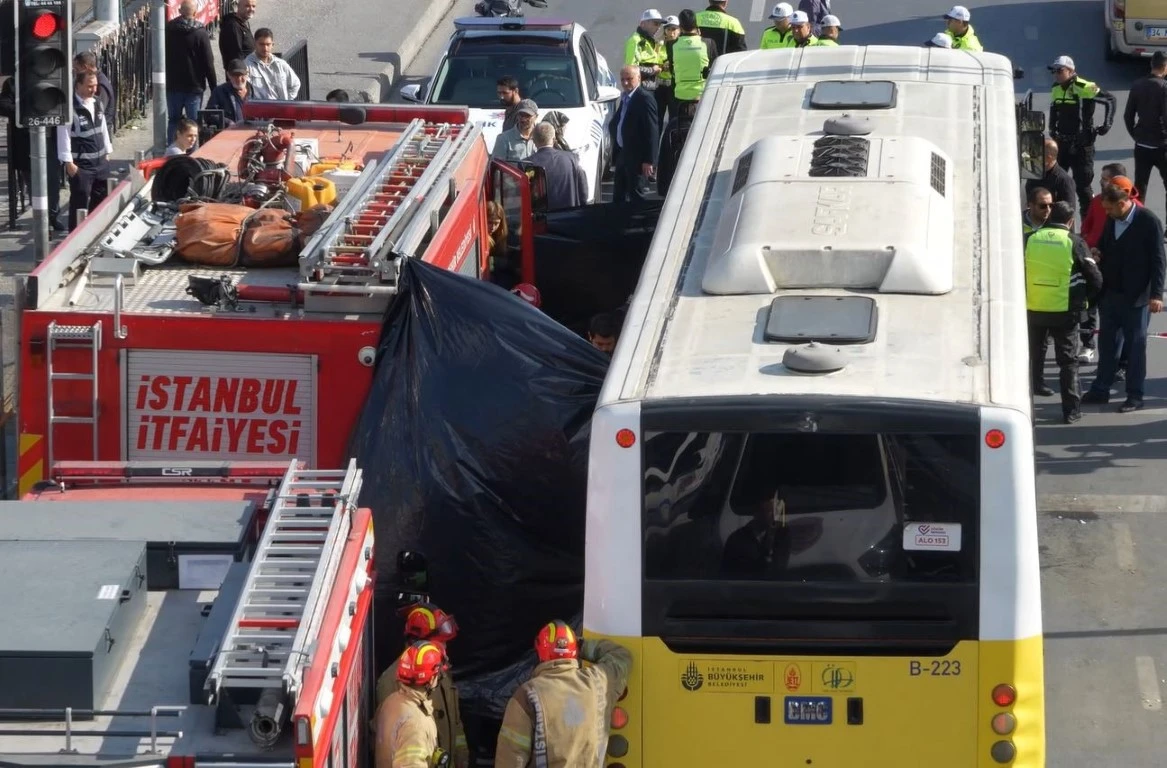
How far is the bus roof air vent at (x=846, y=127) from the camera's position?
9789 millimetres

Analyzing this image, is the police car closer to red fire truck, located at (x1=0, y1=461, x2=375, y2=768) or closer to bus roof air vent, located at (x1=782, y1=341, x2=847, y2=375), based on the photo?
bus roof air vent, located at (x1=782, y1=341, x2=847, y2=375)

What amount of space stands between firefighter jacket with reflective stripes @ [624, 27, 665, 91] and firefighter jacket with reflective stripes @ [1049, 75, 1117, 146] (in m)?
4.32

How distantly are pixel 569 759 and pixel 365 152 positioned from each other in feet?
19.4

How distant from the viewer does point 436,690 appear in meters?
7.64

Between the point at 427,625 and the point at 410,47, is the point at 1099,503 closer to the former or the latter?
the point at 427,625

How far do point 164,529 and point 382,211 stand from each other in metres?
3.44

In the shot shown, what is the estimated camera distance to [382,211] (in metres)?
9.96

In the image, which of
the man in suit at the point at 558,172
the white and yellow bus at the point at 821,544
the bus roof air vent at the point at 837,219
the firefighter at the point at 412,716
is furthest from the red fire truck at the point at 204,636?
the man in suit at the point at 558,172

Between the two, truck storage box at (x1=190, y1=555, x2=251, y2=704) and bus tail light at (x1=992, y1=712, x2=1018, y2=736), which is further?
bus tail light at (x1=992, y1=712, x2=1018, y2=736)

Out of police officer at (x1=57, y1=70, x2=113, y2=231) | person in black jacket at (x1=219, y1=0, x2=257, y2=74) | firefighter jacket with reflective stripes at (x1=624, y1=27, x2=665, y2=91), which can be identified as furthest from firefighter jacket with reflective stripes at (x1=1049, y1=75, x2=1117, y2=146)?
police officer at (x1=57, y1=70, x2=113, y2=231)

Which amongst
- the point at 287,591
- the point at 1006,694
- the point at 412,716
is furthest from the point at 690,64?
the point at 287,591

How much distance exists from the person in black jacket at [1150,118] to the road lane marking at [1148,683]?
8.14m

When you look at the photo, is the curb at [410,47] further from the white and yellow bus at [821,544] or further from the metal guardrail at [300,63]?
the white and yellow bus at [821,544]

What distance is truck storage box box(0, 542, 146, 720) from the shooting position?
19.0 feet
